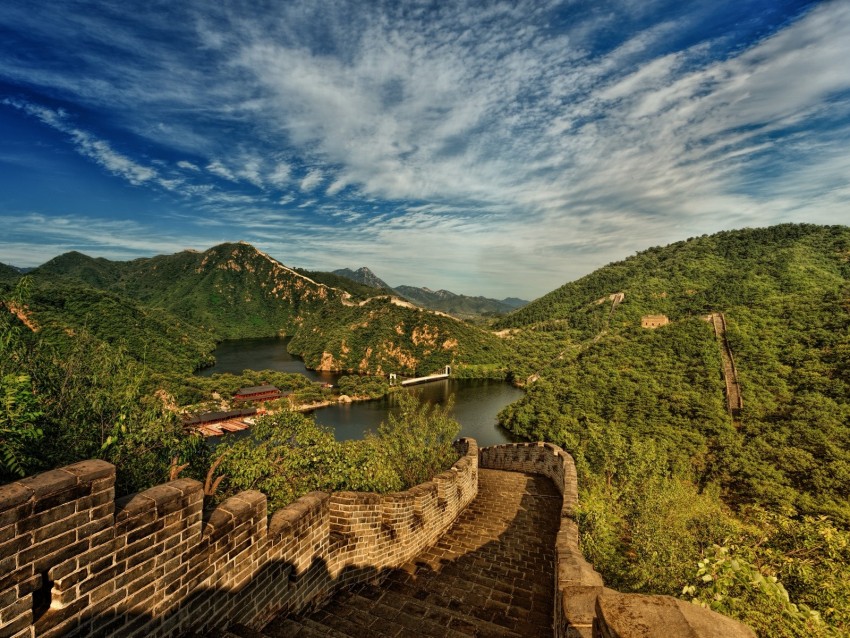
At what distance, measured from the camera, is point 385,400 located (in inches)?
2429

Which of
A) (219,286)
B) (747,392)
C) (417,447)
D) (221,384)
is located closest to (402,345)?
(221,384)

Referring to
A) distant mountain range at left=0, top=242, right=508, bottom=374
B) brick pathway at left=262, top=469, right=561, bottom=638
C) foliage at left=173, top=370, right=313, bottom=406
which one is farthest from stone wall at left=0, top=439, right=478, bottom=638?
foliage at left=173, top=370, right=313, bottom=406

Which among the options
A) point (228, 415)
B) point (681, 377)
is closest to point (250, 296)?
point (228, 415)

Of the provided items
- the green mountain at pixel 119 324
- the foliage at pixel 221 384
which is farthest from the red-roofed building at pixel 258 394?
the green mountain at pixel 119 324

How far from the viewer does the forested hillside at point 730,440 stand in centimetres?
438

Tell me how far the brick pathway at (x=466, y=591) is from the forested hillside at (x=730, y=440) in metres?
1.39

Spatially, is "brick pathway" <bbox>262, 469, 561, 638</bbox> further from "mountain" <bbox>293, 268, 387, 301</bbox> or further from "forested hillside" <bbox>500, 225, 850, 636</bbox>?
"mountain" <bbox>293, 268, 387, 301</bbox>

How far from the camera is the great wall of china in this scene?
7.77 feet

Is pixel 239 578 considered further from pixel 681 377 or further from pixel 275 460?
pixel 681 377

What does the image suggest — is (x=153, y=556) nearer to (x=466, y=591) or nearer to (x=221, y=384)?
(x=466, y=591)

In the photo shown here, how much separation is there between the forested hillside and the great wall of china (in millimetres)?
1430

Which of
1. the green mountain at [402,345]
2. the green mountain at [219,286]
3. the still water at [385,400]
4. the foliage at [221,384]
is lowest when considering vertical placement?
the still water at [385,400]

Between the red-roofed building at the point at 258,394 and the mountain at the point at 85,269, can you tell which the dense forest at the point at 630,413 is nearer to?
the red-roofed building at the point at 258,394

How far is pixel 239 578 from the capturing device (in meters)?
4.15
